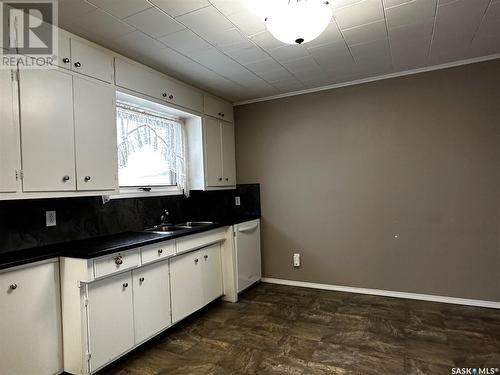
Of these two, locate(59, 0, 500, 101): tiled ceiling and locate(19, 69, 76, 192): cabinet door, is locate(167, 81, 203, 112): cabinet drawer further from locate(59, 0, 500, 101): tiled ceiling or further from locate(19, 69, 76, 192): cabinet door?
locate(19, 69, 76, 192): cabinet door

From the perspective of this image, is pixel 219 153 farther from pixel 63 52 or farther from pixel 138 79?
pixel 63 52

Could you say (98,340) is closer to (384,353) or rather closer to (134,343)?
(134,343)

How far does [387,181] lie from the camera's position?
10.8 feet

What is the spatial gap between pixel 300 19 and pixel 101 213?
219cm

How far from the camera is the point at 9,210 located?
79.7 inches

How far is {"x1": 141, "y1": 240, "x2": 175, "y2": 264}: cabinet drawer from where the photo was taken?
7.61 feet

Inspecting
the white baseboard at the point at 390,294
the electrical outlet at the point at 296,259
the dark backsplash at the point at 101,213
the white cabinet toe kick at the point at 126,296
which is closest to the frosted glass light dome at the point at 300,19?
the white cabinet toe kick at the point at 126,296

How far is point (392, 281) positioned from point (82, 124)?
3315 millimetres

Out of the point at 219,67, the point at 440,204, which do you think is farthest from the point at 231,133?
the point at 440,204

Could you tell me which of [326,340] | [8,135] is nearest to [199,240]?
[326,340]

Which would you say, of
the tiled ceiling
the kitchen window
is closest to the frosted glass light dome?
the tiled ceiling

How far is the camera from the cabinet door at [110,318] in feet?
6.45

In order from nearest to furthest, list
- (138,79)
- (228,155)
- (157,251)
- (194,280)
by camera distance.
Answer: (157,251) < (138,79) < (194,280) < (228,155)

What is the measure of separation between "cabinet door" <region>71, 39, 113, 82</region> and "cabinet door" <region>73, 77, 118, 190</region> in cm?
7
